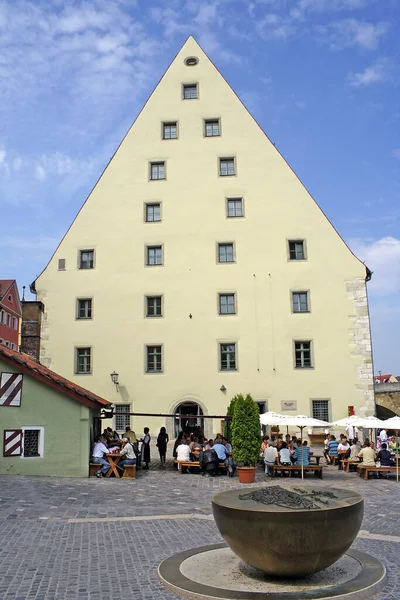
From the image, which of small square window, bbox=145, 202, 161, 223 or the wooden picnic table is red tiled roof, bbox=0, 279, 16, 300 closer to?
small square window, bbox=145, 202, 161, 223

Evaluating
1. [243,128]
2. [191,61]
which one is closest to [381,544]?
[243,128]

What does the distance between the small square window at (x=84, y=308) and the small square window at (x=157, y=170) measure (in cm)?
749

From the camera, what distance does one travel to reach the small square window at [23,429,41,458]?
17422 millimetres

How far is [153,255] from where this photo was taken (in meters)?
30.9

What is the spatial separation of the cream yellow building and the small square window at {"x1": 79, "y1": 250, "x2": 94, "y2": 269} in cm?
6

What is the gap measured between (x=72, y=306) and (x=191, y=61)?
50.2ft

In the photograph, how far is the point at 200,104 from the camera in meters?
32.4

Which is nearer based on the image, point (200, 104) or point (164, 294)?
point (164, 294)

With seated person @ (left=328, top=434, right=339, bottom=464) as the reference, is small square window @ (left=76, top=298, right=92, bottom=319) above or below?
above

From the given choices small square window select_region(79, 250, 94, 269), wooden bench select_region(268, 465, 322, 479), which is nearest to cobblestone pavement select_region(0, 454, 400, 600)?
wooden bench select_region(268, 465, 322, 479)

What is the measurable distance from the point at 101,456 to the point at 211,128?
20407mm

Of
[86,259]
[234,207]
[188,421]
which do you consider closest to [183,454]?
[188,421]

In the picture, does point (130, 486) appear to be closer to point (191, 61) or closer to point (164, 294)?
point (164, 294)

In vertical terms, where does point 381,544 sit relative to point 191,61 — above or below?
below
